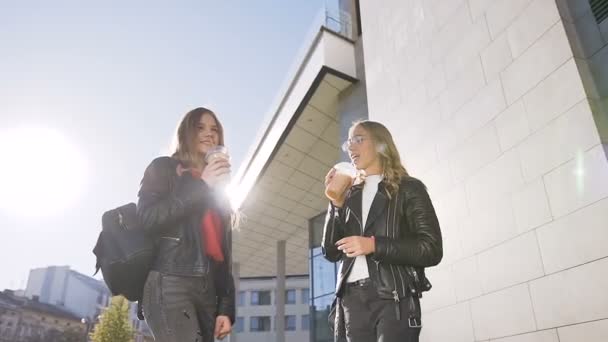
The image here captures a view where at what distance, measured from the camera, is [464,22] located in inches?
216

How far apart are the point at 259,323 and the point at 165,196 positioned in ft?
149

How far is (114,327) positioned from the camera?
2297 cm

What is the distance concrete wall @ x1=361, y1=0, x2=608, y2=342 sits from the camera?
3.48 m

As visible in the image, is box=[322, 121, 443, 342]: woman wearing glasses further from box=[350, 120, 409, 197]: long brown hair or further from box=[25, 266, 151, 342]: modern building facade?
box=[25, 266, 151, 342]: modern building facade

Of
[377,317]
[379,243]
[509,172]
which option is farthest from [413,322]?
[509,172]

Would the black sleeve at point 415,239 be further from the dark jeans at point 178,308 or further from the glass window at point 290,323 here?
the glass window at point 290,323

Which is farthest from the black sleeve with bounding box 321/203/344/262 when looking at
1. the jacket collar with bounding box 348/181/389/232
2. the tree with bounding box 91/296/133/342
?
the tree with bounding box 91/296/133/342

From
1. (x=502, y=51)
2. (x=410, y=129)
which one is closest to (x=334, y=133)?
(x=410, y=129)

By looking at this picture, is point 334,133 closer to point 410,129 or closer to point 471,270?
point 410,129

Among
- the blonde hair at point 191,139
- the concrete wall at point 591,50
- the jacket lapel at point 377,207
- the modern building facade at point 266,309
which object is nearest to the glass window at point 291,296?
the modern building facade at point 266,309

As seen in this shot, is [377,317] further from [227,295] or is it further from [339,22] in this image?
[339,22]

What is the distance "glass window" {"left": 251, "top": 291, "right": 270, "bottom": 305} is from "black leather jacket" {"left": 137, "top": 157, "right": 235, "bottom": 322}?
147 feet

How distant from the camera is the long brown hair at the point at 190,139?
232 centimetres

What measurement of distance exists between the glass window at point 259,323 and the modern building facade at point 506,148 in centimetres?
4026
